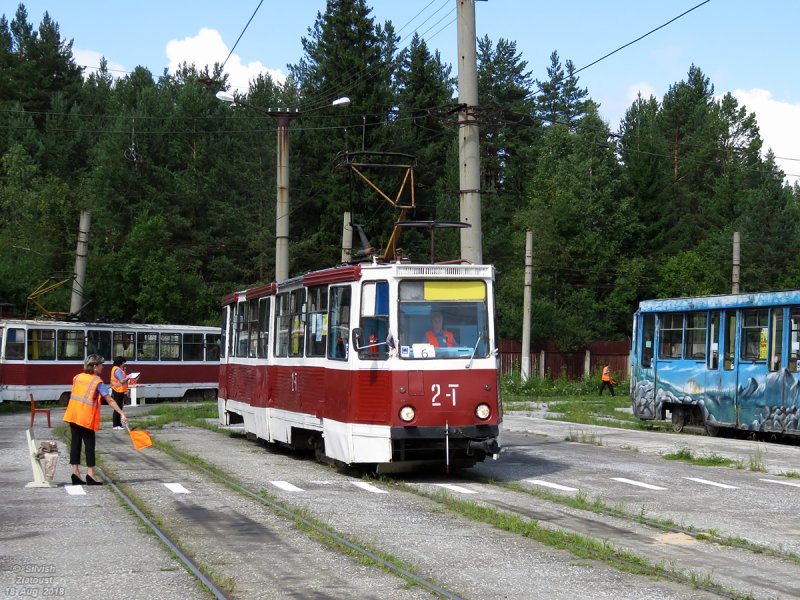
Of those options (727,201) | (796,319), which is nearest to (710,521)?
(796,319)

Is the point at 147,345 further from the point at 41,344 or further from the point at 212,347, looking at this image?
the point at 41,344

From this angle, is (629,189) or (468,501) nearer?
(468,501)

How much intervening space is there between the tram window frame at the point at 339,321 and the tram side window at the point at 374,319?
30 cm

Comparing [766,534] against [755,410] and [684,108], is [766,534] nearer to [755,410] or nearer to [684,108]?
[755,410]

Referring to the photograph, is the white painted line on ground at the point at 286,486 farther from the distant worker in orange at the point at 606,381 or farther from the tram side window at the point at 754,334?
the distant worker in orange at the point at 606,381

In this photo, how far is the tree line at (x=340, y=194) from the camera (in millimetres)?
63562

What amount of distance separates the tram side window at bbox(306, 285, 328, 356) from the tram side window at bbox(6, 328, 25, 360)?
24.8m

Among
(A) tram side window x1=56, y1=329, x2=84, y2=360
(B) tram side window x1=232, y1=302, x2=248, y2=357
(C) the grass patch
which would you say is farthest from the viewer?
(A) tram side window x1=56, y1=329, x2=84, y2=360

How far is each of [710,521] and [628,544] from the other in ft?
6.67

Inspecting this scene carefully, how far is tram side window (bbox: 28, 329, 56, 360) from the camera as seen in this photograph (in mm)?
40562

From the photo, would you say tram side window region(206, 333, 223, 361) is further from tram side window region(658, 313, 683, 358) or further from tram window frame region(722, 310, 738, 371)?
tram window frame region(722, 310, 738, 371)

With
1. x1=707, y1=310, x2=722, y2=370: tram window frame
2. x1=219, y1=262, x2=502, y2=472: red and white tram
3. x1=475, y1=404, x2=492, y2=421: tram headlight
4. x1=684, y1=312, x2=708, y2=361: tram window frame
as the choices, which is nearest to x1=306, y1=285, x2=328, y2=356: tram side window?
x1=219, y1=262, x2=502, y2=472: red and white tram

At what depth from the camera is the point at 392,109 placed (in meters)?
67.9

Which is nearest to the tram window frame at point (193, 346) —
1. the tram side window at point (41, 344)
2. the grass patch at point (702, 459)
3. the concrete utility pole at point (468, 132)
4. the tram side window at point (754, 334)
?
the tram side window at point (41, 344)
